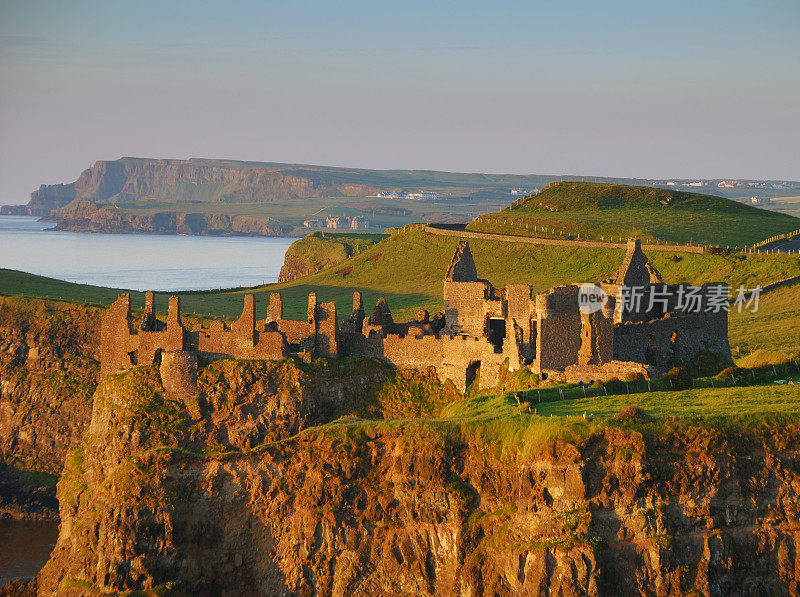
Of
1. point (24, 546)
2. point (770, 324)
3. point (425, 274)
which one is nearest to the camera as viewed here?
point (24, 546)

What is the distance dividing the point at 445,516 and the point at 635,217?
10478 centimetres

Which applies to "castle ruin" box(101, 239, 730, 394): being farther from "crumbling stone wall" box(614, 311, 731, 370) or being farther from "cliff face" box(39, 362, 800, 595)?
"cliff face" box(39, 362, 800, 595)

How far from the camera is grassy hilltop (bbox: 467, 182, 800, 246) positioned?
14962cm

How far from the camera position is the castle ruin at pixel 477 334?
242 feet

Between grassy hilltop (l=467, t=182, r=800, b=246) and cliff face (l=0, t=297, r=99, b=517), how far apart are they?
6395cm

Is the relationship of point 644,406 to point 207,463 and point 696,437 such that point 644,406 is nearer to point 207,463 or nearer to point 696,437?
point 696,437

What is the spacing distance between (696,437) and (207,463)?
24.3 m

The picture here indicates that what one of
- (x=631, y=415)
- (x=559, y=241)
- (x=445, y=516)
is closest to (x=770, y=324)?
(x=559, y=241)

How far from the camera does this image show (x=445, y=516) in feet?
209

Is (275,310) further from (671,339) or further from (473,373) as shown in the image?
(671,339)

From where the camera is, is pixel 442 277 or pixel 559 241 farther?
pixel 559 241

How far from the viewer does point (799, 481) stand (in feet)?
202

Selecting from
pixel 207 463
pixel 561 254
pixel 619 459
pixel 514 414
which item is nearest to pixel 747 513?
pixel 619 459

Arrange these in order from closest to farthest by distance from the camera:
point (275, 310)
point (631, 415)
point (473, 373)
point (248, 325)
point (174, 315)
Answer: point (631, 415) → point (248, 325) → point (473, 373) → point (174, 315) → point (275, 310)
